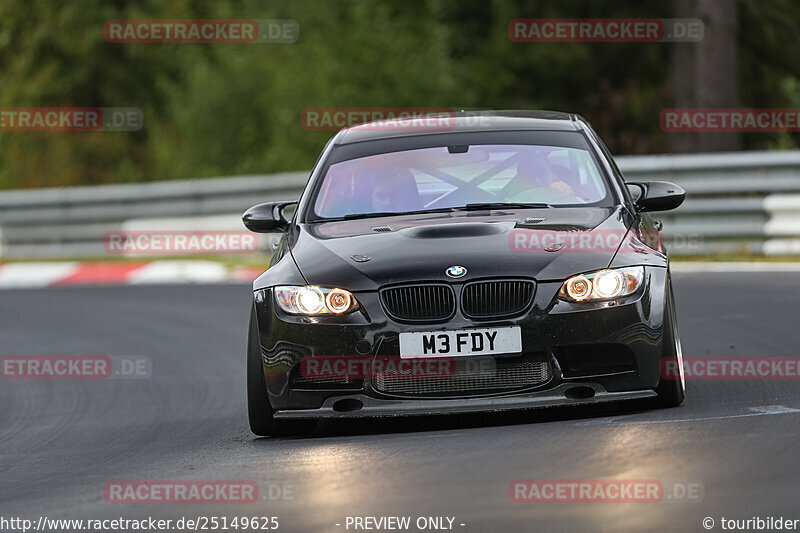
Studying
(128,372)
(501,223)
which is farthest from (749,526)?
(128,372)

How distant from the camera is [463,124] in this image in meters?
9.24

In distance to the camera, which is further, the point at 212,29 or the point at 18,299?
the point at 212,29

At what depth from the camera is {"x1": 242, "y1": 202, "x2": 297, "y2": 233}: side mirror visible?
8852 millimetres

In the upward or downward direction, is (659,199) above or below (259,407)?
above

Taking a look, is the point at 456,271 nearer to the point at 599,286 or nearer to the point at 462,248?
the point at 462,248

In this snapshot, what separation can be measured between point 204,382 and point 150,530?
4.77 metres

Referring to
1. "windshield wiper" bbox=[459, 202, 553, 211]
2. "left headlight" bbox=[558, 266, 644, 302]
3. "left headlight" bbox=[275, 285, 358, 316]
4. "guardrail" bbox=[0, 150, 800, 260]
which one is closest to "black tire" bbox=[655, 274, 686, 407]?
"left headlight" bbox=[558, 266, 644, 302]

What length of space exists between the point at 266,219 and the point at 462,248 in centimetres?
168

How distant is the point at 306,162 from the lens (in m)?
28.3

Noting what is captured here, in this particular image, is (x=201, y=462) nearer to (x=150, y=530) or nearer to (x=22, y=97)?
(x=150, y=530)

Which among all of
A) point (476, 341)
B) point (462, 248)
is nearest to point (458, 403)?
point (476, 341)

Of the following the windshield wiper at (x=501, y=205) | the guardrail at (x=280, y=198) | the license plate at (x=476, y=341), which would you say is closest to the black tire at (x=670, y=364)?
the license plate at (x=476, y=341)

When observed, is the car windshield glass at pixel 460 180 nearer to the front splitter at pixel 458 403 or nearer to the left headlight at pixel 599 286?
the left headlight at pixel 599 286

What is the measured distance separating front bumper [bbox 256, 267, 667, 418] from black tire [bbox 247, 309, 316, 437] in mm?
201
